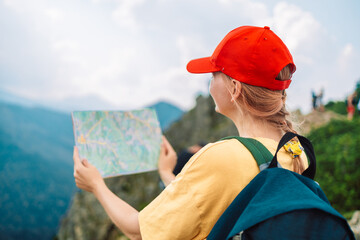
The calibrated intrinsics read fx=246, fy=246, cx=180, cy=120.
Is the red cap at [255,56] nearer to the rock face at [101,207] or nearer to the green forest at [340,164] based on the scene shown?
the green forest at [340,164]

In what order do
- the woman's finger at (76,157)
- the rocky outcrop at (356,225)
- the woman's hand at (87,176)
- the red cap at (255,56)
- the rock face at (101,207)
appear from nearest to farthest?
the red cap at (255,56) → the woman's hand at (87,176) → the woman's finger at (76,157) → the rocky outcrop at (356,225) → the rock face at (101,207)

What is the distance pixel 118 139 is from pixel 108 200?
956 millimetres

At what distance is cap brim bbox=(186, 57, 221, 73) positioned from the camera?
64.8 inches

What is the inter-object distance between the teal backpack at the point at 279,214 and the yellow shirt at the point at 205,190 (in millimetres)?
79

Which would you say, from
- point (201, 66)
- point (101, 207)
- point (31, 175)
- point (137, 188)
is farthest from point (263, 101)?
point (31, 175)

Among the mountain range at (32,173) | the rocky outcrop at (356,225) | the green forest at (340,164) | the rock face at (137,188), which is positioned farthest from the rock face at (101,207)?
the mountain range at (32,173)

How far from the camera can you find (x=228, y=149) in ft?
4.12

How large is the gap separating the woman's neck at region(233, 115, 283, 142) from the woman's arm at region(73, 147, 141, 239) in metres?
0.86

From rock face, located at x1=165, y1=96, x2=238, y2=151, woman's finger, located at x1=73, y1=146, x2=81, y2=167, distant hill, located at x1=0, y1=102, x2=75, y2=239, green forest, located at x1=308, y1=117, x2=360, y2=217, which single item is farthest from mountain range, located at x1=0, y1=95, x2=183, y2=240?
woman's finger, located at x1=73, y1=146, x2=81, y2=167

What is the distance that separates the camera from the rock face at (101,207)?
24112mm

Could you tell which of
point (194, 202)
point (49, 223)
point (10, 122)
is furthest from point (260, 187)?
point (10, 122)

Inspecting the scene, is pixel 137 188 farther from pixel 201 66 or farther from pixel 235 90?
pixel 235 90

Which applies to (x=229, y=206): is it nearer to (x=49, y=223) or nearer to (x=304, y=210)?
(x=304, y=210)

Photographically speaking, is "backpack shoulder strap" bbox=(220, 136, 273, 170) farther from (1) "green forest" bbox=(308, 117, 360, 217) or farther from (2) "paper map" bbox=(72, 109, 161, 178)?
(1) "green forest" bbox=(308, 117, 360, 217)
